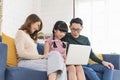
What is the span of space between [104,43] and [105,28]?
29cm

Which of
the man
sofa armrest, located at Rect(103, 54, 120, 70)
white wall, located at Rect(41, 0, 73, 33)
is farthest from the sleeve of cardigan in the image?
white wall, located at Rect(41, 0, 73, 33)

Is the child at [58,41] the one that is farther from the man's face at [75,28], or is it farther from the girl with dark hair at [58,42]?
the man's face at [75,28]

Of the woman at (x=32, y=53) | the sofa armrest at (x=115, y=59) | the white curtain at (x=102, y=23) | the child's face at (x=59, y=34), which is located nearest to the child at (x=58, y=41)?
the child's face at (x=59, y=34)

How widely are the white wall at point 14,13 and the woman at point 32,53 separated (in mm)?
1681

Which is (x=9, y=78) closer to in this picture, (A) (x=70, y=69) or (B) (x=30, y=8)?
(A) (x=70, y=69)

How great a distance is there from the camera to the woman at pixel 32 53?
79.5 inches

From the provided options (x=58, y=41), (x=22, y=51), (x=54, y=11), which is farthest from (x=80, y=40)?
(x=54, y=11)

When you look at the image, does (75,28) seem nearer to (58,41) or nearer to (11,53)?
(58,41)

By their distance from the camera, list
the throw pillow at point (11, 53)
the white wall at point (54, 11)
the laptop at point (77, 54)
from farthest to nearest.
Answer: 1. the white wall at point (54, 11)
2. the throw pillow at point (11, 53)
3. the laptop at point (77, 54)

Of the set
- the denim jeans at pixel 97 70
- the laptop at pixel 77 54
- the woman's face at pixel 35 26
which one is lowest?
the denim jeans at pixel 97 70

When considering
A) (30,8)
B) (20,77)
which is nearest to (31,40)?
(20,77)

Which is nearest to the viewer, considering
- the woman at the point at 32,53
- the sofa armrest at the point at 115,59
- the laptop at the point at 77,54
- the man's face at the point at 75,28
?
the woman at the point at 32,53

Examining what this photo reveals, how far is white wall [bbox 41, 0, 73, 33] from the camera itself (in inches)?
191

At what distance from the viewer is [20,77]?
6.44 ft
